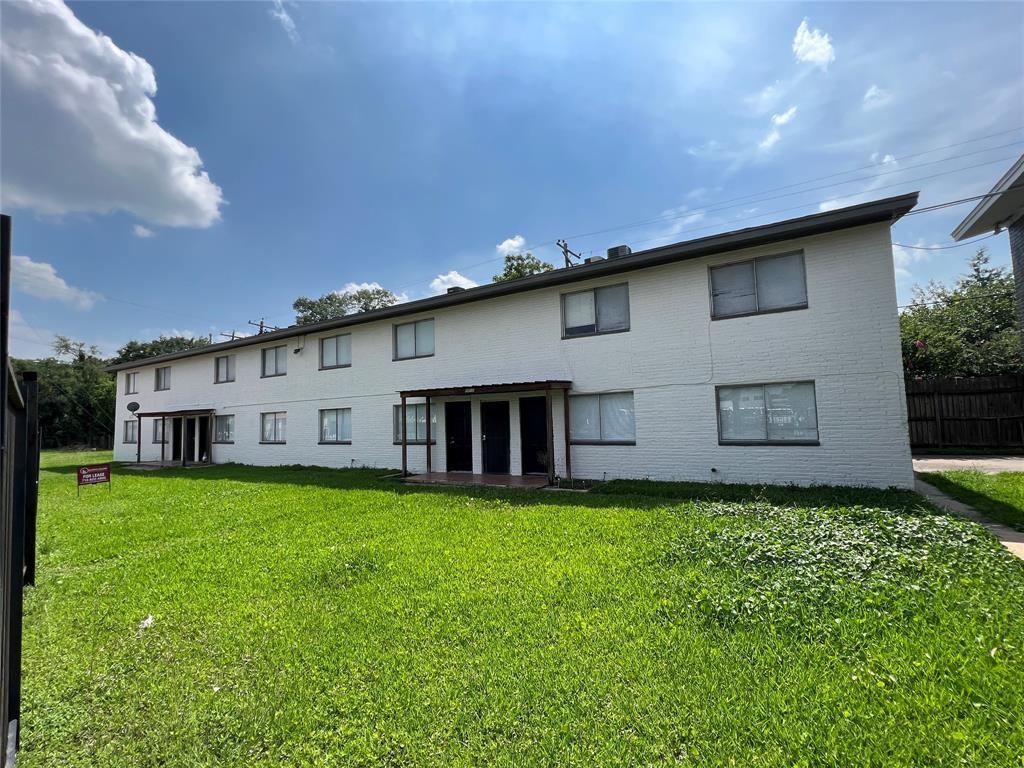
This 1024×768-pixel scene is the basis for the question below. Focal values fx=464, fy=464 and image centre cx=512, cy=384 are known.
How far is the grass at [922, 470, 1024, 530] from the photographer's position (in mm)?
6730

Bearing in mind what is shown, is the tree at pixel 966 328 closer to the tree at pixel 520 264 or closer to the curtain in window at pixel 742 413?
the curtain in window at pixel 742 413

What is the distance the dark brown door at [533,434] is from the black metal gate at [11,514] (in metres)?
10.1

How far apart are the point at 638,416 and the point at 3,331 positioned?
10.4m

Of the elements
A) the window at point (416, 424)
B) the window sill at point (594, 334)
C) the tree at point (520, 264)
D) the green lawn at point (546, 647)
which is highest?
the tree at point (520, 264)

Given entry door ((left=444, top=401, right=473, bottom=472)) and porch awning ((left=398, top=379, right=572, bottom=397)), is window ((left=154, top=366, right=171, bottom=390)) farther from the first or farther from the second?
entry door ((left=444, top=401, right=473, bottom=472))

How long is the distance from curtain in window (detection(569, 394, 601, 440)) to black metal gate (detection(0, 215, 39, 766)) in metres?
9.84

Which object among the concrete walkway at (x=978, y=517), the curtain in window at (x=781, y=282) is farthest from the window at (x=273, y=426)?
the concrete walkway at (x=978, y=517)

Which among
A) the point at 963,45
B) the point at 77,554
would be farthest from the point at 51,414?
the point at 963,45

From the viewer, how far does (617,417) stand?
1115 centimetres

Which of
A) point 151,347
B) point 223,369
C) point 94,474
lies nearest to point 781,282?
point 94,474

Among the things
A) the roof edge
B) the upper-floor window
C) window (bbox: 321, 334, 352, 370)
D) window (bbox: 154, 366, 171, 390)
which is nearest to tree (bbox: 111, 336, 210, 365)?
window (bbox: 154, 366, 171, 390)

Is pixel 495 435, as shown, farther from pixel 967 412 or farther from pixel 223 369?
pixel 223 369

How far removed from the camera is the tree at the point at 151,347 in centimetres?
5012

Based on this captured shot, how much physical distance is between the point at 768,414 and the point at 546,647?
8.12m
